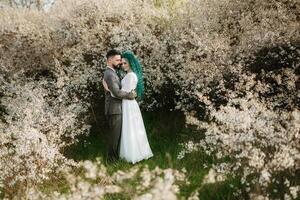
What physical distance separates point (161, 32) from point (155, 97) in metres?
1.53

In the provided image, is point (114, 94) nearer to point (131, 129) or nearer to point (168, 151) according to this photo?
point (131, 129)

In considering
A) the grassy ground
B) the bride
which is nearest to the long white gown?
the bride

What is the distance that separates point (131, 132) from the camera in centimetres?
950

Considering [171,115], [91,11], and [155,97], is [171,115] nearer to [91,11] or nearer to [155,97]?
[155,97]

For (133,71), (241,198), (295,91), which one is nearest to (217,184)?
(241,198)

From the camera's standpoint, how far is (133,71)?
9.72 m

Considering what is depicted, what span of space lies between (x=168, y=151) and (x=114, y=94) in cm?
136

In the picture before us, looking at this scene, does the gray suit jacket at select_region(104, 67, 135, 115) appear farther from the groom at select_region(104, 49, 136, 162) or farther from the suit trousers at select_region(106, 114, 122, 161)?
the suit trousers at select_region(106, 114, 122, 161)

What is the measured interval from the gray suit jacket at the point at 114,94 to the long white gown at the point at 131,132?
0.10 m

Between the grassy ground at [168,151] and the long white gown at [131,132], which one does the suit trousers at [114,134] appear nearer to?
the long white gown at [131,132]

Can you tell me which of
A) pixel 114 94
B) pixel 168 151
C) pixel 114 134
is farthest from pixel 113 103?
pixel 168 151

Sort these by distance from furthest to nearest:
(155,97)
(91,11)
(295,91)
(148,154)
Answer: (91,11) → (155,97) → (148,154) → (295,91)

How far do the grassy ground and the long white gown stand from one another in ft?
0.68

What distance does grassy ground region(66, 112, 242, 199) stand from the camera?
698cm
